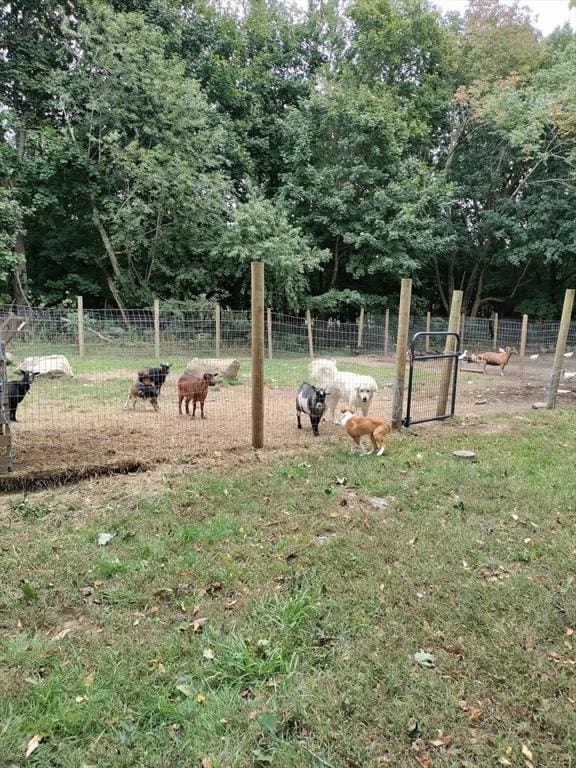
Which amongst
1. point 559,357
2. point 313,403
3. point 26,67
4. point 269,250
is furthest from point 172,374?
point 26,67

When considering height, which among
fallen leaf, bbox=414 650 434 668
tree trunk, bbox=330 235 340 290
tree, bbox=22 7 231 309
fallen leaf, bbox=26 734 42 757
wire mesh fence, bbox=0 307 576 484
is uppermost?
tree, bbox=22 7 231 309

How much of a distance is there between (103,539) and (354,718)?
1.99 metres

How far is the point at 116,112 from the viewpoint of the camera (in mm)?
14195

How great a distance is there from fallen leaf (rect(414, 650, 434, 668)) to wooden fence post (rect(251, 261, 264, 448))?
318 cm

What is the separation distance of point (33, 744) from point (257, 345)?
3.70m

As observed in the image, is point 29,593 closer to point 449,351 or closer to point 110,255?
point 449,351

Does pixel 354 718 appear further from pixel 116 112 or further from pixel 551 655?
pixel 116 112

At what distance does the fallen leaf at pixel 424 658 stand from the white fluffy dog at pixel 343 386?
3.94m

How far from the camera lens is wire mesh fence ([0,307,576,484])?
5.12 metres

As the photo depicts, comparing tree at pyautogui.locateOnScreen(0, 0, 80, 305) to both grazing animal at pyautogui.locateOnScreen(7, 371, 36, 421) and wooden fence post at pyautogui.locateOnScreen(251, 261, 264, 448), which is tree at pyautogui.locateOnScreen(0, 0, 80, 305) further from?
wooden fence post at pyautogui.locateOnScreen(251, 261, 264, 448)

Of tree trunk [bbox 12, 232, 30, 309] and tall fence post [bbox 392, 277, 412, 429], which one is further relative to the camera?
tree trunk [bbox 12, 232, 30, 309]

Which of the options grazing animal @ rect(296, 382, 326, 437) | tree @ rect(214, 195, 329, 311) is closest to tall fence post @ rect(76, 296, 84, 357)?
tree @ rect(214, 195, 329, 311)

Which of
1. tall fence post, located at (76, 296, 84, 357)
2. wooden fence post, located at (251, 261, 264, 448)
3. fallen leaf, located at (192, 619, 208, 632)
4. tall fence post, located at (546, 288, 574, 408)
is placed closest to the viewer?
fallen leaf, located at (192, 619, 208, 632)

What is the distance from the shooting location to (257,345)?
4957 millimetres
